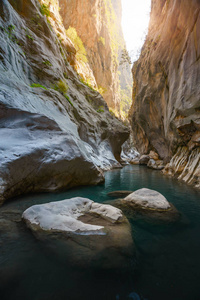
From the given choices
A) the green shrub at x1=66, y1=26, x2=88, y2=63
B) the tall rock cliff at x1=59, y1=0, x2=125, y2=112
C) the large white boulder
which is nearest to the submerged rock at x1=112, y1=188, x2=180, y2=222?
the large white boulder

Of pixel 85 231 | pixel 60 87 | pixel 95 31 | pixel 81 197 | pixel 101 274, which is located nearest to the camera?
pixel 101 274

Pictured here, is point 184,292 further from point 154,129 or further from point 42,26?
point 154,129

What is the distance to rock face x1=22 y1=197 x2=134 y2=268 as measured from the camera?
1.96 m

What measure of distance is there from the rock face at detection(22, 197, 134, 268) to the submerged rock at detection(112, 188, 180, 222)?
2.84 ft

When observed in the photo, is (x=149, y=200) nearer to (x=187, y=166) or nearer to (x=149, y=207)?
(x=149, y=207)

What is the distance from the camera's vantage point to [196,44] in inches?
327

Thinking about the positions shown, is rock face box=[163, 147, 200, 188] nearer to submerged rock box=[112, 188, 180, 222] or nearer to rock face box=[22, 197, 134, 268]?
submerged rock box=[112, 188, 180, 222]

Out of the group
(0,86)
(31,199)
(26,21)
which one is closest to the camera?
(31,199)

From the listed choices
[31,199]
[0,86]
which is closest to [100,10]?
[0,86]

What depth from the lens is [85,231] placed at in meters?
2.44

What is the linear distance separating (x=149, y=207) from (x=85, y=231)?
7.25 feet

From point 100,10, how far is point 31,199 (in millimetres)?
40947

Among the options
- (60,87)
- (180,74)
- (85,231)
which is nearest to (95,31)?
(60,87)

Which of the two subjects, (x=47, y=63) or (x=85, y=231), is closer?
(x=85, y=231)
